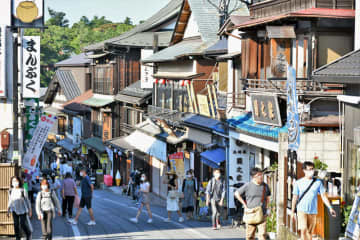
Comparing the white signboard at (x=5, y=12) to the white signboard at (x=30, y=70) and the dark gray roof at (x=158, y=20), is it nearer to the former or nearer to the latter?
the white signboard at (x=30, y=70)

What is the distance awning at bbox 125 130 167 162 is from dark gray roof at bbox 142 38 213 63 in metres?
4.57

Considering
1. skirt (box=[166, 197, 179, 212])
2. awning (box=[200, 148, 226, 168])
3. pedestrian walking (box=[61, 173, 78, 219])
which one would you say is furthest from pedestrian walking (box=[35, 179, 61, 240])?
awning (box=[200, 148, 226, 168])

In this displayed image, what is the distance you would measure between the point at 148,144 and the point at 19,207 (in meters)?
23.5

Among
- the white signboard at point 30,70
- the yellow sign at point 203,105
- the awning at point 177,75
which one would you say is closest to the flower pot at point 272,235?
the white signboard at point 30,70

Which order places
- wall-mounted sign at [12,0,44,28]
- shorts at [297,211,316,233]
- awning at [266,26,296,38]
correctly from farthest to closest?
wall-mounted sign at [12,0,44,28] → awning at [266,26,296,38] → shorts at [297,211,316,233]

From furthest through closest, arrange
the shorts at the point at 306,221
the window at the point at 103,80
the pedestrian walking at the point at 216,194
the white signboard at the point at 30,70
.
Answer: the window at the point at 103,80
the white signboard at the point at 30,70
the pedestrian walking at the point at 216,194
the shorts at the point at 306,221

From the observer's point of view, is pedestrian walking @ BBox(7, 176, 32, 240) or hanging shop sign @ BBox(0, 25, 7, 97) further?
hanging shop sign @ BBox(0, 25, 7, 97)

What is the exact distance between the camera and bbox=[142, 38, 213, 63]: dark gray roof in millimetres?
33625

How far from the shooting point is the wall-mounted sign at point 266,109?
2103cm

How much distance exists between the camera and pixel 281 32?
20.5m

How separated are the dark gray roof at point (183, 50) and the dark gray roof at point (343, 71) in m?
16.8

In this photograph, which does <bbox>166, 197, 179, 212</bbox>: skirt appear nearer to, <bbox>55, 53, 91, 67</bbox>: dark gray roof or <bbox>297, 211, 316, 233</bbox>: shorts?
<bbox>297, 211, 316, 233</bbox>: shorts

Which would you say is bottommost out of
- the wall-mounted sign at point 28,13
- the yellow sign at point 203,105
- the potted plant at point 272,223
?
the potted plant at point 272,223

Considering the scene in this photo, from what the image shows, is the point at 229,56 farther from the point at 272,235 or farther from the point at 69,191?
the point at 272,235
